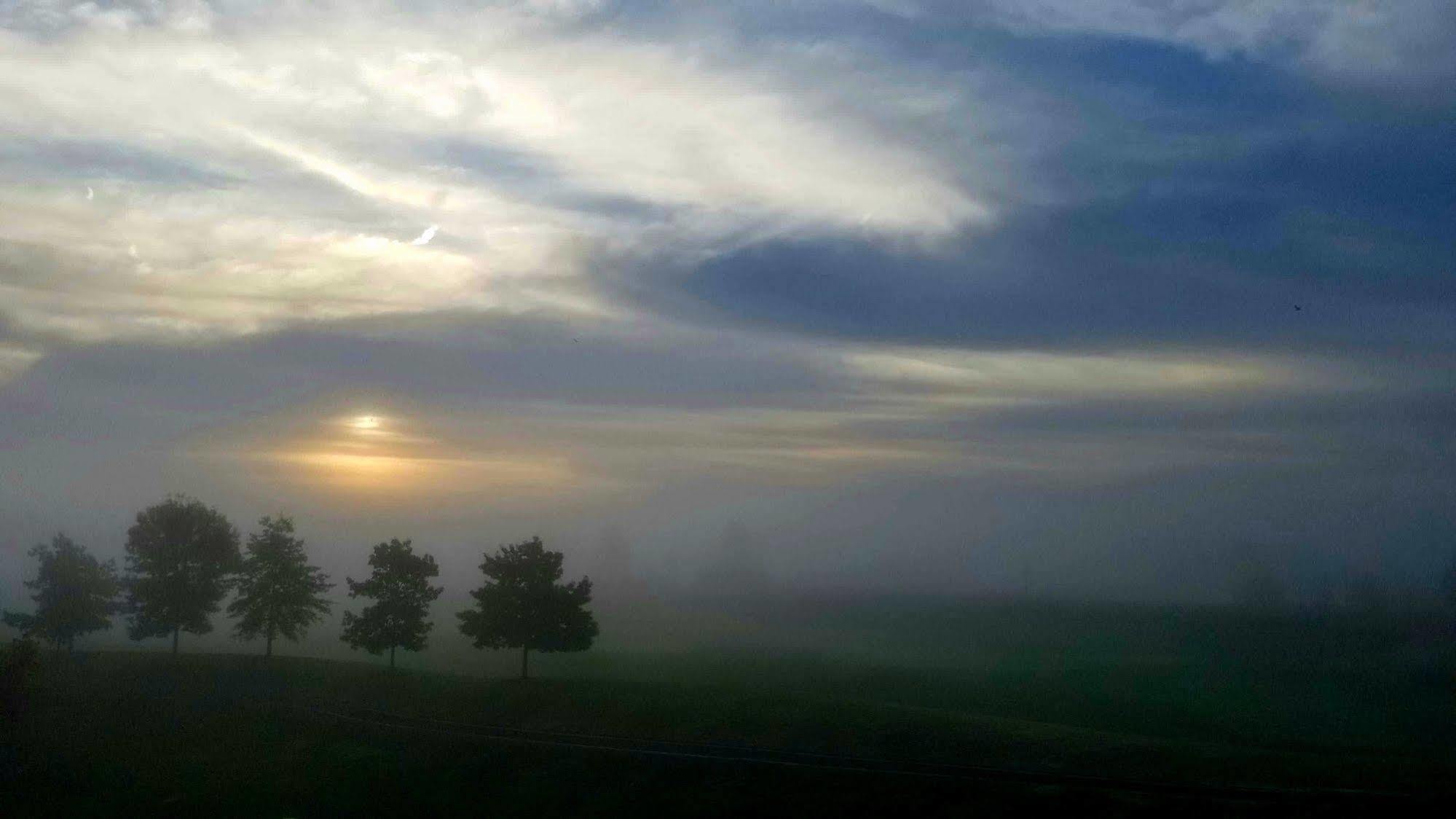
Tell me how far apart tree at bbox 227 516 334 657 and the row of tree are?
86 mm

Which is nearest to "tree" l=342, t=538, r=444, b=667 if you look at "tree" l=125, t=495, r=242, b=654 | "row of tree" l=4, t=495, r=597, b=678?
"row of tree" l=4, t=495, r=597, b=678

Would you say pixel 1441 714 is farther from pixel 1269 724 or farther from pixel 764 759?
pixel 764 759

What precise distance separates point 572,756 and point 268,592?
50.3m

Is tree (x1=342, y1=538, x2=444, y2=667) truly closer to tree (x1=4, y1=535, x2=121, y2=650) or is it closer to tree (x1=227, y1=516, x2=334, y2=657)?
tree (x1=227, y1=516, x2=334, y2=657)

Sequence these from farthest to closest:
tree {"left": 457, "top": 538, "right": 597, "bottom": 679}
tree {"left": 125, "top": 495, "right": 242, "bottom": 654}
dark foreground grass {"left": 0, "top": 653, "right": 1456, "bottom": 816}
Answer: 1. tree {"left": 125, "top": 495, "right": 242, "bottom": 654}
2. tree {"left": 457, "top": 538, "right": 597, "bottom": 679}
3. dark foreground grass {"left": 0, "top": 653, "right": 1456, "bottom": 816}

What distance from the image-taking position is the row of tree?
77875 millimetres

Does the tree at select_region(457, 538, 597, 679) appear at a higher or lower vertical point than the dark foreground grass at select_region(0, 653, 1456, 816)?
higher

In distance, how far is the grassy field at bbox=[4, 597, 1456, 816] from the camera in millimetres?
40750

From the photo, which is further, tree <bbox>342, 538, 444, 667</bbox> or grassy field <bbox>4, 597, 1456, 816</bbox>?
tree <bbox>342, 538, 444, 667</bbox>

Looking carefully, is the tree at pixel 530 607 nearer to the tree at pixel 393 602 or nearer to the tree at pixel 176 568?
the tree at pixel 393 602

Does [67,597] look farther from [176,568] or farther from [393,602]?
[393,602]

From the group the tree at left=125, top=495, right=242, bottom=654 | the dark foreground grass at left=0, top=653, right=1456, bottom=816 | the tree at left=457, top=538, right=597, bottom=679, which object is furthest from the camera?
the tree at left=125, top=495, right=242, bottom=654

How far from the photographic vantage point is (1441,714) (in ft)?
202

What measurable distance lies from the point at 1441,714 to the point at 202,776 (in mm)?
68099
